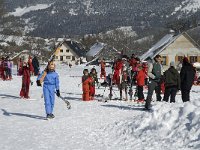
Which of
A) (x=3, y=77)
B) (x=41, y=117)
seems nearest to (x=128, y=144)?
(x=41, y=117)

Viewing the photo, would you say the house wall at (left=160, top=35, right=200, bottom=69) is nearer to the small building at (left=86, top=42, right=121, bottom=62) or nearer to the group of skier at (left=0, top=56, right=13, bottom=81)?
the group of skier at (left=0, top=56, right=13, bottom=81)

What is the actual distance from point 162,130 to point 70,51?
129932mm

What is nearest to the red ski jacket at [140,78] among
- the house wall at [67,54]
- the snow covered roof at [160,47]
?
the snow covered roof at [160,47]

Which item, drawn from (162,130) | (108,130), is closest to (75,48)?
(108,130)

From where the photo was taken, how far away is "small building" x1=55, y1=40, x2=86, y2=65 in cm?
13775

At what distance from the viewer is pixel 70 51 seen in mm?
139250

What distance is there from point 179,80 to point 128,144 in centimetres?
647

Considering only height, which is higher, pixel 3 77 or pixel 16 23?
pixel 16 23

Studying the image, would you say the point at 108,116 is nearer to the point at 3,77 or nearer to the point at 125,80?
the point at 125,80

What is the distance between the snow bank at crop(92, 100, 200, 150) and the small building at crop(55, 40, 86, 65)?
124900 millimetres

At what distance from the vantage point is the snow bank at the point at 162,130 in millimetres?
9156

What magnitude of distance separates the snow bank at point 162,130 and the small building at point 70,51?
124900mm

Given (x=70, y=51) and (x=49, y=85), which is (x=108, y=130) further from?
(x=70, y=51)

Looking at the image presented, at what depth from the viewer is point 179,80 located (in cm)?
1587
